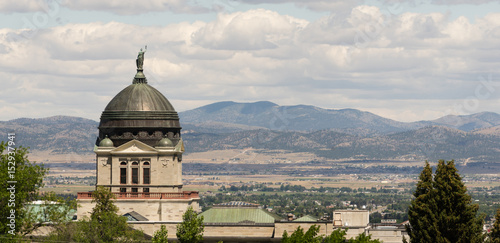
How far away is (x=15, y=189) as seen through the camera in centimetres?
11331

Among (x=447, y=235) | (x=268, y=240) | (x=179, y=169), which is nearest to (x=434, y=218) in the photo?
(x=447, y=235)

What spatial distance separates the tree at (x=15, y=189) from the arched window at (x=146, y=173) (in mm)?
26273

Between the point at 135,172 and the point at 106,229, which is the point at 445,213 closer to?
the point at 106,229

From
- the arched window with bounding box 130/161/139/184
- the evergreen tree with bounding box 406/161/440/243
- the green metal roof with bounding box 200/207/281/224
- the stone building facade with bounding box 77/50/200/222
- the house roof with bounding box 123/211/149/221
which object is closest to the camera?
the evergreen tree with bounding box 406/161/440/243

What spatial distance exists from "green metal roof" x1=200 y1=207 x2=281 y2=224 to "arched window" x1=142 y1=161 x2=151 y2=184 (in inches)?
344

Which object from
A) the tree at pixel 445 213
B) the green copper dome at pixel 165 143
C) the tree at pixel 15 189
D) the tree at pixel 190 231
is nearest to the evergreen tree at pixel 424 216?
the tree at pixel 445 213

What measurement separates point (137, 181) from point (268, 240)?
720 inches

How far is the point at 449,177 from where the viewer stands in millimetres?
103250

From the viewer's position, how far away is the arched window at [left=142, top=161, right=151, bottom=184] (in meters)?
143

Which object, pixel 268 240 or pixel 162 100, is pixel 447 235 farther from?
pixel 162 100

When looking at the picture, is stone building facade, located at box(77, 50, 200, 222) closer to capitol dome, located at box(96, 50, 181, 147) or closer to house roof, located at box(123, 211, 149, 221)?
capitol dome, located at box(96, 50, 181, 147)

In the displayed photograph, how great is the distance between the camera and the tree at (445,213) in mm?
101812

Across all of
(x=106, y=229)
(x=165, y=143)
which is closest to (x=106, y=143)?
(x=165, y=143)

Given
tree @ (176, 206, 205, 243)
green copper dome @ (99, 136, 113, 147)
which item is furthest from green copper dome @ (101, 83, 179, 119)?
tree @ (176, 206, 205, 243)
